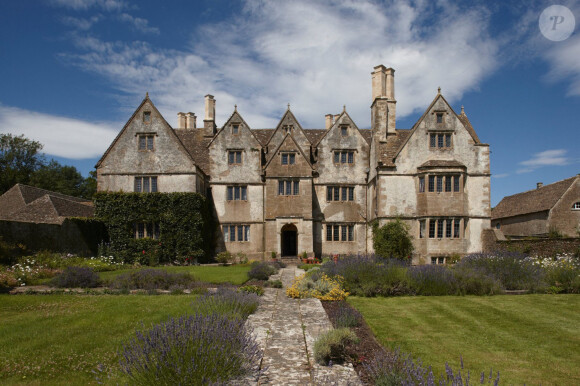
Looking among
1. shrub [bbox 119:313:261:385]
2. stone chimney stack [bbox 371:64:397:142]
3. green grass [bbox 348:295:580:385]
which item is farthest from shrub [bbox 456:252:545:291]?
stone chimney stack [bbox 371:64:397:142]

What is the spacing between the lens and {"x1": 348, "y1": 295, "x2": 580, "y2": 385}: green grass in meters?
7.00

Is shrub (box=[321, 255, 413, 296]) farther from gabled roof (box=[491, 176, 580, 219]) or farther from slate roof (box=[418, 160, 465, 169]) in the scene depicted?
gabled roof (box=[491, 176, 580, 219])

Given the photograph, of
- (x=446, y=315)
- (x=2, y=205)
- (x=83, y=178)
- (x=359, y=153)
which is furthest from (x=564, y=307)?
(x=83, y=178)

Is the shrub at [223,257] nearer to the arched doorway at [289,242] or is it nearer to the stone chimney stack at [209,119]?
the arched doorway at [289,242]

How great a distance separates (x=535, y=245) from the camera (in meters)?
23.1

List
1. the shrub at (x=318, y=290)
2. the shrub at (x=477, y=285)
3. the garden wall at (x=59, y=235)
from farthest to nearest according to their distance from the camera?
1. the garden wall at (x=59, y=235)
2. the shrub at (x=477, y=285)
3. the shrub at (x=318, y=290)

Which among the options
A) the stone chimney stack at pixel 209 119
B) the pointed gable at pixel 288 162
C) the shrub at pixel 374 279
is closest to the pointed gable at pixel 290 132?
the pointed gable at pixel 288 162

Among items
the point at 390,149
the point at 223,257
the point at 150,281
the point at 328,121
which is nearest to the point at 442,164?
A: the point at 390,149

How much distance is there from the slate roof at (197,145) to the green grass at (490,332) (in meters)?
22.4

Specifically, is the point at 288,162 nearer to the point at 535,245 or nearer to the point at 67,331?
the point at 535,245

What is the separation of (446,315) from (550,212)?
32.0 metres

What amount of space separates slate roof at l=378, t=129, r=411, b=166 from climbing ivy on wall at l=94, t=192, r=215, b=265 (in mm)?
14597

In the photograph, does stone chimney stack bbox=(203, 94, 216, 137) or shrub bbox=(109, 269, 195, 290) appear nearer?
shrub bbox=(109, 269, 195, 290)

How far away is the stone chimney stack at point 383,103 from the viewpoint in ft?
99.8
